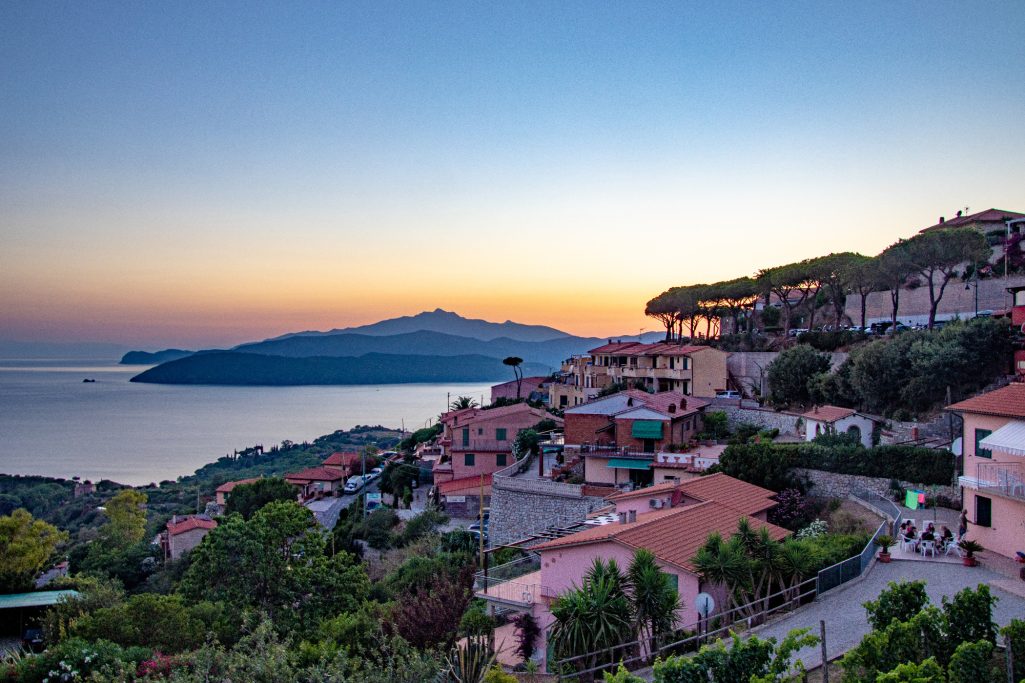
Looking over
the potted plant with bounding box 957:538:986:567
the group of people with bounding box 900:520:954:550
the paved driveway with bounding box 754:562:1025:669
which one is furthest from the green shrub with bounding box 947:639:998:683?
the group of people with bounding box 900:520:954:550

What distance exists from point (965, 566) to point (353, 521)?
90.8ft

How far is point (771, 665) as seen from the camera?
8.69 meters

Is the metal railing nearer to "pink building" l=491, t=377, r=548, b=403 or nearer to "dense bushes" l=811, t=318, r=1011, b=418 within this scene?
"dense bushes" l=811, t=318, r=1011, b=418

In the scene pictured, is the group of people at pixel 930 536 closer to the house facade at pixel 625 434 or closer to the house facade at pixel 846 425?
the house facade at pixel 846 425

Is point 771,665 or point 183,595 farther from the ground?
point 771,665

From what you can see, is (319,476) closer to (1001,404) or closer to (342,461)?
(342,461)

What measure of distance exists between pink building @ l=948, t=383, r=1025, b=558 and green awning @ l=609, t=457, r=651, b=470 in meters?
11.6

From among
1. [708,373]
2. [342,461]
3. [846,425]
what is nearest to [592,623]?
[846,425]

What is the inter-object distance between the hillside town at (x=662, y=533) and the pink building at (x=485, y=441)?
0.41ft

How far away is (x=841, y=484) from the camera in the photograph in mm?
22547

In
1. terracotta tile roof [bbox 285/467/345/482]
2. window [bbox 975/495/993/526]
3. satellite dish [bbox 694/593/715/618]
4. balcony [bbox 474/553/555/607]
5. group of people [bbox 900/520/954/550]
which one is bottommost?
terracotta tile roof [bbox 285/467/345/482]

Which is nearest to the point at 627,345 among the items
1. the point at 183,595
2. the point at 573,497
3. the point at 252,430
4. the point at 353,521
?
the point at 353,521

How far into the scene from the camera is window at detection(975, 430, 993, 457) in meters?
16.5

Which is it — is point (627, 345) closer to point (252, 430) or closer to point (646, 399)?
point (646, 399)
